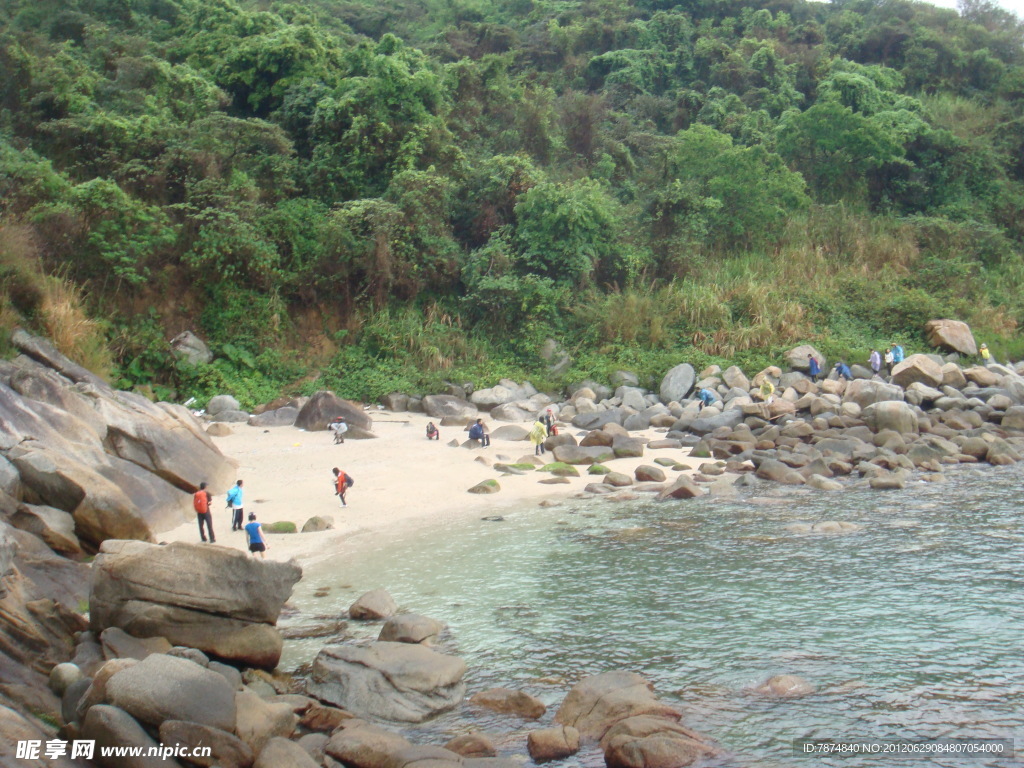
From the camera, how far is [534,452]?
19.8 metres

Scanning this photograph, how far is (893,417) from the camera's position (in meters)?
20.8

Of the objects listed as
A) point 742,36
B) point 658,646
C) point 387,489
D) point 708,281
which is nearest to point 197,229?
point 387,489

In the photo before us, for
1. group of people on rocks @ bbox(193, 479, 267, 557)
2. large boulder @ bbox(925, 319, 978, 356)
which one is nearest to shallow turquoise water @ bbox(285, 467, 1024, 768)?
group of people on rocks @ bbox(193, 479, 267, 557)

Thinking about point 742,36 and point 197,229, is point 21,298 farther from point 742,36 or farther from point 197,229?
point 742,36

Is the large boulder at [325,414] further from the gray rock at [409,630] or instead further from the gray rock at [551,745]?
the gray rock at [551,745]

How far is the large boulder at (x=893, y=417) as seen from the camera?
819 inches

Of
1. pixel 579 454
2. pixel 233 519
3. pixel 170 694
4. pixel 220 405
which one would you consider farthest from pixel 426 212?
pixel 170 694

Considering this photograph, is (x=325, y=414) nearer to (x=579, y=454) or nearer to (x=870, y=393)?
(x=579, y=454)

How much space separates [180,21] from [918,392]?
3143 centimetres

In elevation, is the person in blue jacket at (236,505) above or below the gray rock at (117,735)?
below

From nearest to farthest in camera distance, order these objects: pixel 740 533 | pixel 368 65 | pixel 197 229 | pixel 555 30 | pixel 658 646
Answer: pixel 658 646
pixel 740 533
pixel 197 229
pixel 368 65
pixel 555 30

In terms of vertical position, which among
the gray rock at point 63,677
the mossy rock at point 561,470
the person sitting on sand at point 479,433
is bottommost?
the mossy rock at point 561,470

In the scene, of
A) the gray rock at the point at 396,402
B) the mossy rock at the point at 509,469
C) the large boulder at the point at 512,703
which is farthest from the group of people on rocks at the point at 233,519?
the gray rock at the point at 396,402

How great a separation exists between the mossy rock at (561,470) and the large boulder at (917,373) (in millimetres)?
11947
